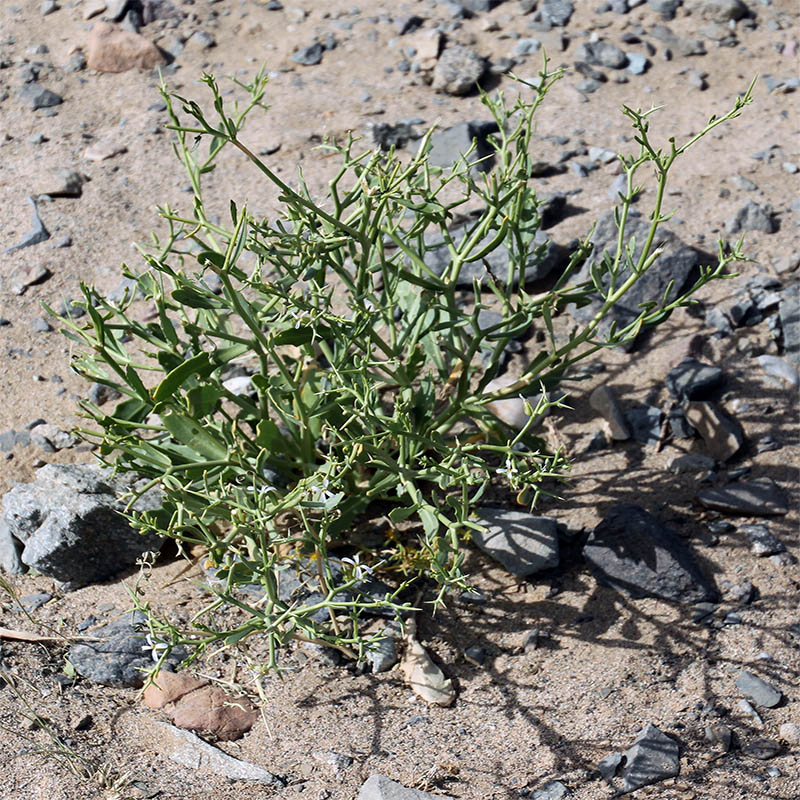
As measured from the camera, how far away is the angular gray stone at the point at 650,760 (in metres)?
2.28

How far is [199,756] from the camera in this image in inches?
91.8

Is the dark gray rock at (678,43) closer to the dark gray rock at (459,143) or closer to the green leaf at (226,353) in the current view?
the dark gray rock at (459,143)

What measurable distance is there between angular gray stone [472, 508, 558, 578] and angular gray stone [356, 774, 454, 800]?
0.72 metres

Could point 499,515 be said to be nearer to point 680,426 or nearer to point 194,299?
point 680,426

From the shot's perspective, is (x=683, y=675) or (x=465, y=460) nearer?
(x=465, y=460)

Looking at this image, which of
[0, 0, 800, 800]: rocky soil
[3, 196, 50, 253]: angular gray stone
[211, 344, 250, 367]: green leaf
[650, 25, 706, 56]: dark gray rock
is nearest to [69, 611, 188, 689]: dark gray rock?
[0, 0, 800, 800]: rocky soil

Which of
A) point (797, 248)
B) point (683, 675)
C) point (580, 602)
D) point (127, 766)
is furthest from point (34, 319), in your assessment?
point (797, 248)

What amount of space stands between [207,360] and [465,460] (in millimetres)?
634

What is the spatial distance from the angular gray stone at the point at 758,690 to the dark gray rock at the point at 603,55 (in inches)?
124

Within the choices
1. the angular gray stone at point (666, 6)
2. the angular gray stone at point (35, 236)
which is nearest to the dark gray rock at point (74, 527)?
the angular gray stone at point (35, 236)

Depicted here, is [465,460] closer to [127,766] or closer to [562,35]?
[127,766]

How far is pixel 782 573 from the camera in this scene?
2795 mm

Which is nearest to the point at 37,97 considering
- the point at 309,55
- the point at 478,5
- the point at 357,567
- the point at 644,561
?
the point at 309,55

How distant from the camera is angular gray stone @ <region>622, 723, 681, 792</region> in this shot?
2.28 meters
